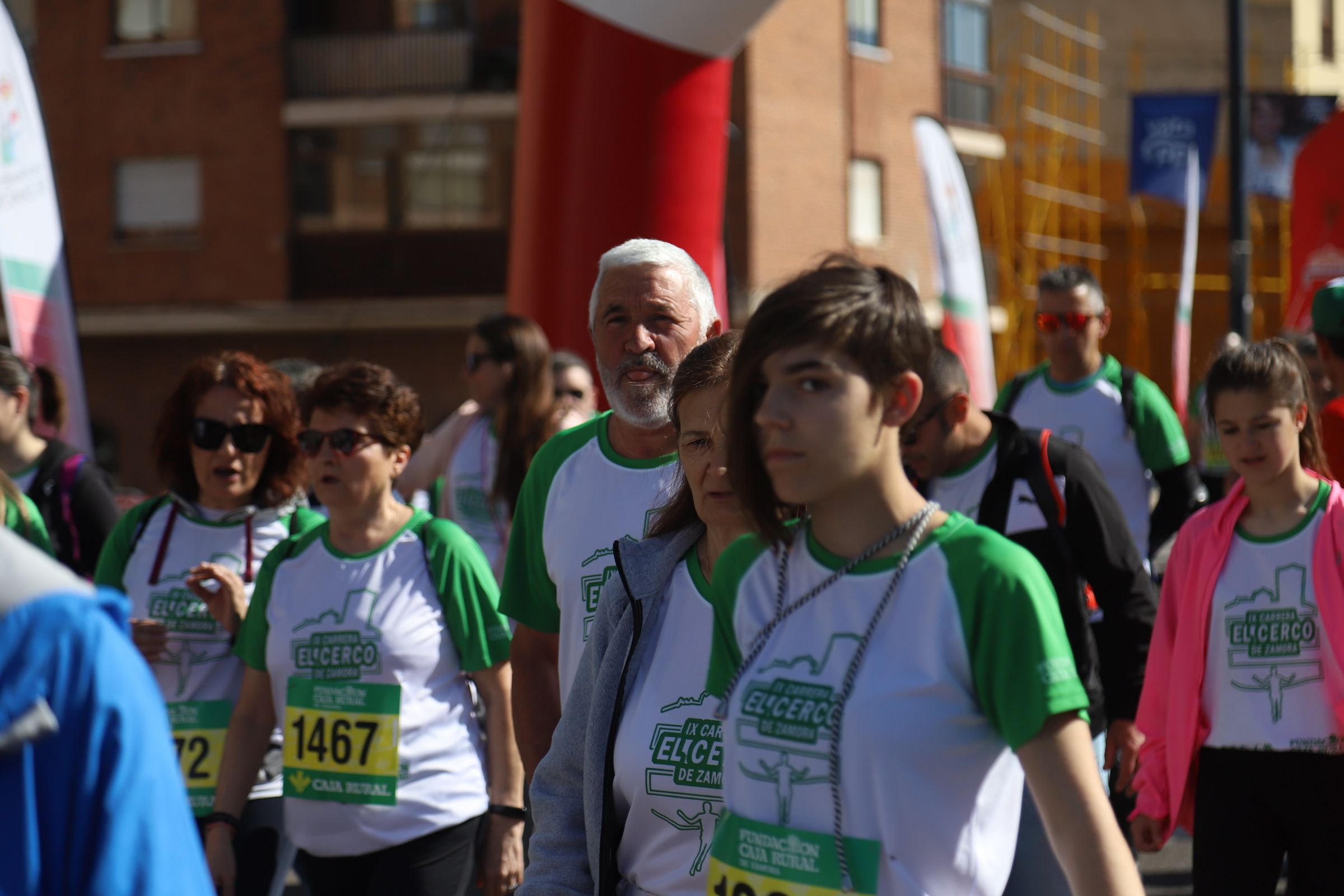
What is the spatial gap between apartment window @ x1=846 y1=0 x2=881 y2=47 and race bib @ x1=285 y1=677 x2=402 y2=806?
87.0 ft

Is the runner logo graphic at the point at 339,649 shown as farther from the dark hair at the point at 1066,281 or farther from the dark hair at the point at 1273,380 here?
the dark hair at the point at 1066,281

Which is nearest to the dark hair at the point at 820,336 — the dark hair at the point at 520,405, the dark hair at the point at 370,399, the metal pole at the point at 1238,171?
the dark hair at the point at 370,399

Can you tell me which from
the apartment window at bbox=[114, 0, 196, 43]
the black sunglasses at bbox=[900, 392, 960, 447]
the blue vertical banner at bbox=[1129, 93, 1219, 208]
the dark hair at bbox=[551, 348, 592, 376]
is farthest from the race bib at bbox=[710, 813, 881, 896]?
the apartment window at bbox=[114, 0, 196, 43]

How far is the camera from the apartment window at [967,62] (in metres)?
32.3

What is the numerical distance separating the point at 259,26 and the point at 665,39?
22.5 meters

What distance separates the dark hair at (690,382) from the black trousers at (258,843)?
1921 mm

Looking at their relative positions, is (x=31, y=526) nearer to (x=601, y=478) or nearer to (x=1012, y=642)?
(x=601, y=478)

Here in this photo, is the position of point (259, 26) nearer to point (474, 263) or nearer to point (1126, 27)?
point (474, 263)

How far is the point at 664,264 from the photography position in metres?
3.58

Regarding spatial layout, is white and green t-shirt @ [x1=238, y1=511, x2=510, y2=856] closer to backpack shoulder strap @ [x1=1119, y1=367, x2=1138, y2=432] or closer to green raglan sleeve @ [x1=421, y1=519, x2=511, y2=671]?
green raglan sleeve @ [x1=421, y1=519, x2=511, y2=671]

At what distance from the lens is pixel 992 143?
31.9 meters

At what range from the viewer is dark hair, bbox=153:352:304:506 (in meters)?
4.77

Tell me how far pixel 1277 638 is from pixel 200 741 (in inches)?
115

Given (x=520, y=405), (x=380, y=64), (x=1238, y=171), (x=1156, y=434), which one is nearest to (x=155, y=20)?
(x=380, y=64)
